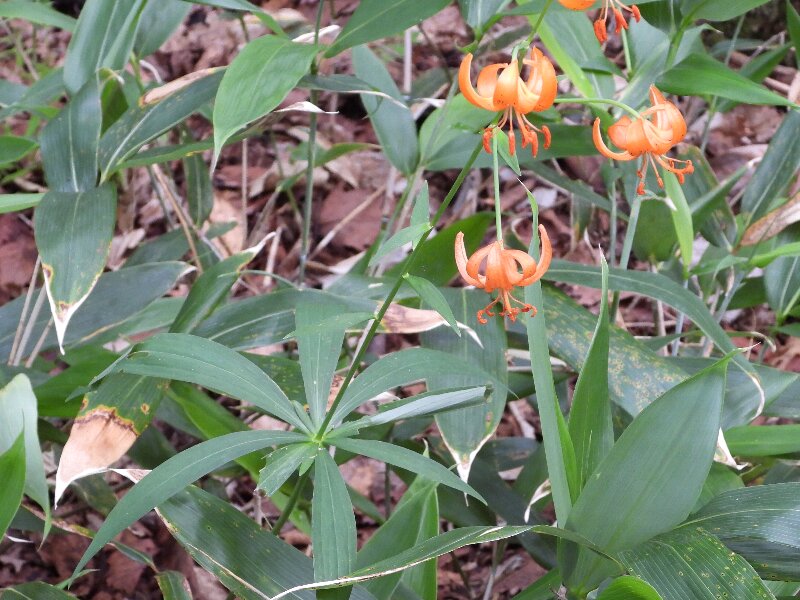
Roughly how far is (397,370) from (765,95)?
50cm

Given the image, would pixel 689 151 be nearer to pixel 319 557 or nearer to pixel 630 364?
pixel 630 364

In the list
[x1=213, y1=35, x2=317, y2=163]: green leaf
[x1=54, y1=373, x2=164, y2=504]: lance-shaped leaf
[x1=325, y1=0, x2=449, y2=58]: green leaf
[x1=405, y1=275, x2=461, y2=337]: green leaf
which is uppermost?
[x1=325, y1=0, x2=449, y2=58]: green leaf

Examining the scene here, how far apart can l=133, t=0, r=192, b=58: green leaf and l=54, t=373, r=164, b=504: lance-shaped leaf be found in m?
0.61

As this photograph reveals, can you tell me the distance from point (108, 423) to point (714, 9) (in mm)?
827

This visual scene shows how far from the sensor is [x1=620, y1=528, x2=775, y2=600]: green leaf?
2.43 ft

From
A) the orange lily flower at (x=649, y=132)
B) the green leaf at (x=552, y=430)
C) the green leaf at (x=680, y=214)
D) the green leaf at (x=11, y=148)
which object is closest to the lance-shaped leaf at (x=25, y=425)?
the green leaf at (x=11, y=148)

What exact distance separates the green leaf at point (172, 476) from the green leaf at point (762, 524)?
1.38 feet

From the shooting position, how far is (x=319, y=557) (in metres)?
0.77

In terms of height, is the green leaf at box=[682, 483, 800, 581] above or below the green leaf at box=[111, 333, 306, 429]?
A: below

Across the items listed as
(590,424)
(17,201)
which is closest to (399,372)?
(590,424)

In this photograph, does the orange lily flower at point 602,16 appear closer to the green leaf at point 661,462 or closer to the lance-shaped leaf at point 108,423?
the green leaf at point 661,462

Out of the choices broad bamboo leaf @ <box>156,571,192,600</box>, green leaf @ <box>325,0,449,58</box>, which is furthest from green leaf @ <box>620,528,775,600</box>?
green leaf @ <box>325,0,449,58</box>

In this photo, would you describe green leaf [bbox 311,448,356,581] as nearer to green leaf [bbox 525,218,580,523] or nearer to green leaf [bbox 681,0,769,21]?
green leaf [bbox 525,218,580,523]

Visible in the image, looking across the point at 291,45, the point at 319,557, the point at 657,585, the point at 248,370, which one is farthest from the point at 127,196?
the point at 657,585
